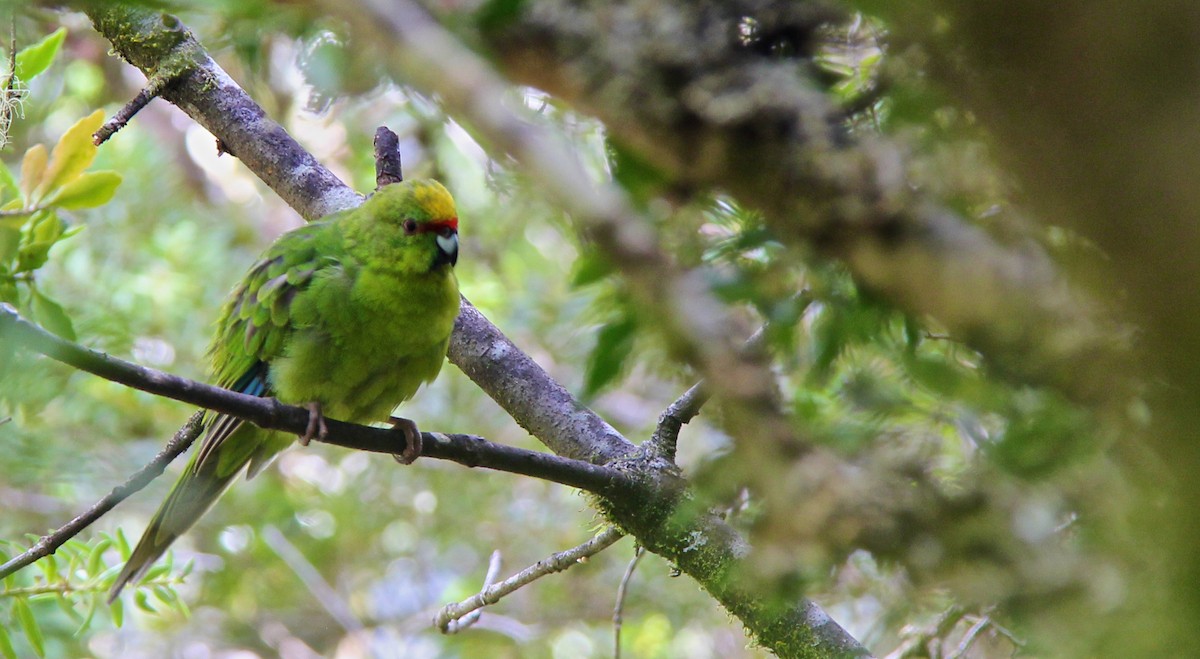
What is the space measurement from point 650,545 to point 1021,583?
1.51m

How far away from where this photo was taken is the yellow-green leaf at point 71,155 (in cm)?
145

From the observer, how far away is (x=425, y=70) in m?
0.65

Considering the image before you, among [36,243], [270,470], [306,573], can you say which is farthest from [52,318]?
[270,470]

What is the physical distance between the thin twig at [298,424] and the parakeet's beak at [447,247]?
792mm

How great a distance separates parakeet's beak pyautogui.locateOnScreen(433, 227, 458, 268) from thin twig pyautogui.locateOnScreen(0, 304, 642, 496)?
31.2 inches

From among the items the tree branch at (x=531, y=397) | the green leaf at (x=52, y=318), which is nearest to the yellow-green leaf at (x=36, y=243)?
the green leaf at (x=52, y=318)

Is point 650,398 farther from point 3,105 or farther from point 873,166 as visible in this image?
point 873,166

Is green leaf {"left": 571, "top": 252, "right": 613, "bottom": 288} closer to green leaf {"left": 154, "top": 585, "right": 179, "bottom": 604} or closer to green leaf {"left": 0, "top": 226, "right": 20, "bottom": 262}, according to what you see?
green leaf {"left": 0, "top": 226, "right": 20, "bottom": 262}

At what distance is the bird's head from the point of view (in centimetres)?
274

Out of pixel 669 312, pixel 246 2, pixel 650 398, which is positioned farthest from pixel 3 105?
pixel 650 398

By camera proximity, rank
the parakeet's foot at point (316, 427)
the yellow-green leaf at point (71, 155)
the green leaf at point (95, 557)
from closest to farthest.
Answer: the yellow-green leaf at point (71, 155) < the parakeet's foot at point (316, 427) < the green leaf at point (95, 557)

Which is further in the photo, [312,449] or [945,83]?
[312,449]

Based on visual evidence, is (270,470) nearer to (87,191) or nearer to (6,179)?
(6,179)

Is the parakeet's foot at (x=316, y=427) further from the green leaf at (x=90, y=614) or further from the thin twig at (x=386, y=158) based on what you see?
the thin twig at (x=386, y=158)
